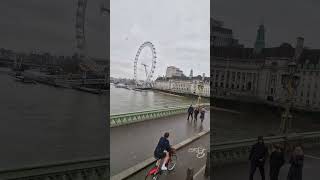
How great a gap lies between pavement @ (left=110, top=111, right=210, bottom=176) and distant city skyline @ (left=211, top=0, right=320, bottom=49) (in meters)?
1.29

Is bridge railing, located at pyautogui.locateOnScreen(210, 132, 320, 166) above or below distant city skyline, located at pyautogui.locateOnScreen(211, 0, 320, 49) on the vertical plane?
below

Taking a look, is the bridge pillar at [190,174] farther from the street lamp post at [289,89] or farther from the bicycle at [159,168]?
the street lamp post at [289,89]

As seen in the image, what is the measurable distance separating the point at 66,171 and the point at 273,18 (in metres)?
3.12

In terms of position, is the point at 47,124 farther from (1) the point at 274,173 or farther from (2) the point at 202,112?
(1) the point at 274,173

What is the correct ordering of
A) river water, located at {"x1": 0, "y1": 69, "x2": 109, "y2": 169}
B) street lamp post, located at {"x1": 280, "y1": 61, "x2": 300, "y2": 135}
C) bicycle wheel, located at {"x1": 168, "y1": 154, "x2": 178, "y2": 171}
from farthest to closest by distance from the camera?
bicycle wheel, located at {"x1": 168, "y1": 154, "x2": 178, "y2": 171} < street lamp post, located at {"x1": 280, "y1": 61, "x2": 300, "y2": 135} < river water, located at {"x1": 0, "y1": 69, "x2": 109, "y2": 169}

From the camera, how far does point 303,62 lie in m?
5.23

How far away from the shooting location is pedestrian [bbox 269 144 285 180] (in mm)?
5113

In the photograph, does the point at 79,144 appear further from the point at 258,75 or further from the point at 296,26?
the point at 296,26

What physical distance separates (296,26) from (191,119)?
1.89 m

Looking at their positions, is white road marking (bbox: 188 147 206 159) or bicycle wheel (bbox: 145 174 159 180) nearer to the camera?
bicycle wheel (bbox: 145 174 159 180)

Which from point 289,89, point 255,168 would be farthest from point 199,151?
point 289,89

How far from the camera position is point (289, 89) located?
5.32 meters

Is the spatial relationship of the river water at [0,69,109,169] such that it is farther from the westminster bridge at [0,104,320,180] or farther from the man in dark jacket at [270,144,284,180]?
the man in dark jacket at [270,144,284,180]

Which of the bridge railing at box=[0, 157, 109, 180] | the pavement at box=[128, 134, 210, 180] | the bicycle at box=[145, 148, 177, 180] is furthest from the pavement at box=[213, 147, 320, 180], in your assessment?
the bridge railing at box=[0, 157, 109, 180]
